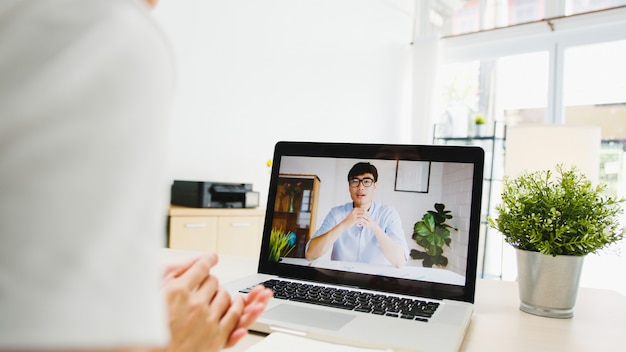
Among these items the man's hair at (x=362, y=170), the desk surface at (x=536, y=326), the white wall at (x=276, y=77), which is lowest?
the desk surface at (x=536, y=326)

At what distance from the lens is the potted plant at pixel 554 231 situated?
2.96 feet

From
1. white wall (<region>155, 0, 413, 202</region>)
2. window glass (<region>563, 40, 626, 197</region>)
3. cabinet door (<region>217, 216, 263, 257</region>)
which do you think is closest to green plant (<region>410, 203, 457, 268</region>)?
cabinet door (<region>217, 216, 263, 257</region>)

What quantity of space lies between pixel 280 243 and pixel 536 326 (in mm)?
548

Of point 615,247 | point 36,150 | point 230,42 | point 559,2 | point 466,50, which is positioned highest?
point 559,2

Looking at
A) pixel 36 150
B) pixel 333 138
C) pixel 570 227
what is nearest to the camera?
pixel 36 150

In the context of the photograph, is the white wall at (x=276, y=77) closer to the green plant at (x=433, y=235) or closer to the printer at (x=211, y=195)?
the printer at (x=211, y=195)

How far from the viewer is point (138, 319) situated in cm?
24

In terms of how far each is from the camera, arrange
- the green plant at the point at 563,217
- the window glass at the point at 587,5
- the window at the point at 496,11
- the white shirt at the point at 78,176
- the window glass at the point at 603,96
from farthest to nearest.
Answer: the window at the point at 496,11 < the window glass at the point at 587,5 < the window glass at the point at 603,96 < the green plant at the point at 563,217 < the white shirt at the point at 78,176

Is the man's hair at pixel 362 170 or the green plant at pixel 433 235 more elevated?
the man's hair at pixel 362 170

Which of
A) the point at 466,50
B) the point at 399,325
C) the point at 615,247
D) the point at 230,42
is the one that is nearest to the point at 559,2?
the point at 466,50

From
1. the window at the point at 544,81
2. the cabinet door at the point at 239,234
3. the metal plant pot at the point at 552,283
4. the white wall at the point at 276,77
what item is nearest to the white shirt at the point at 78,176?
the metal plant pot at the point at 552,283

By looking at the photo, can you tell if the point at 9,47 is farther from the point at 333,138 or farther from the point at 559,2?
the point at 559,2

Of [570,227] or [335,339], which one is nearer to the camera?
[335,339]

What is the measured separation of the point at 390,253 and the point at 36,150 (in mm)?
833
